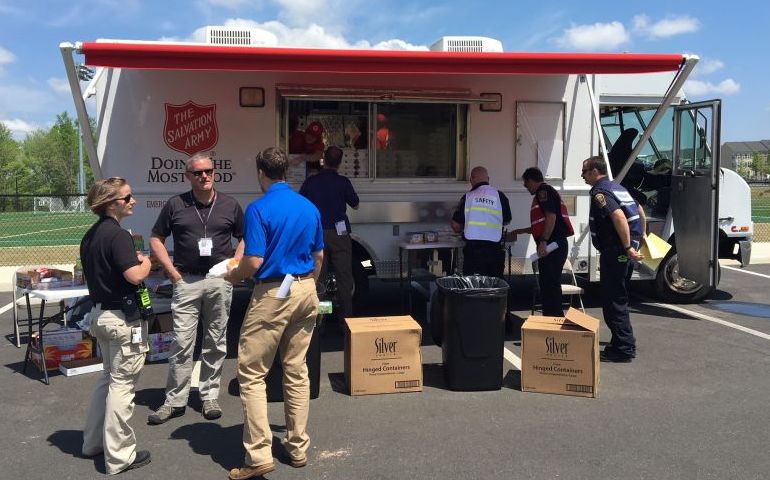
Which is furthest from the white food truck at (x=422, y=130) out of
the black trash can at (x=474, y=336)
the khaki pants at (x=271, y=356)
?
the khaki pants at (x=271, y=356)

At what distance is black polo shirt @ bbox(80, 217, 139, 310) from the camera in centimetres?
327

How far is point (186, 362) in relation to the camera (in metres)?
4.16

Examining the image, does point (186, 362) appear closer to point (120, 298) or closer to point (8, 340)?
point (120, 298)

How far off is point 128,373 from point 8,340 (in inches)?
143

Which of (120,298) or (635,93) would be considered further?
(635,93)

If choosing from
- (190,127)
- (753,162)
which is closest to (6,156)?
(190,127)

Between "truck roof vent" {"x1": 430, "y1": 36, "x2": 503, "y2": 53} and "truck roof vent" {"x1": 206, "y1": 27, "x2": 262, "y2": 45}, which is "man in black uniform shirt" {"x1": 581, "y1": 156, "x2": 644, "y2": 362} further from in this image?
"truck roof vent" {"x1": 206, "y1": 27, "x2": 262, "y2": 45}

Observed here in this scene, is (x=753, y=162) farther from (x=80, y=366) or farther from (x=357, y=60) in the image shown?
(x=80, y=366)

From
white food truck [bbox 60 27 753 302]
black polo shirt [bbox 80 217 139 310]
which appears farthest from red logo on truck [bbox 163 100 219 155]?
black polo shirt [bbox 80 217 139 310]

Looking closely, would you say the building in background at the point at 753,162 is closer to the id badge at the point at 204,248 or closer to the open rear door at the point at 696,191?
the open rear door at the point at 696,191

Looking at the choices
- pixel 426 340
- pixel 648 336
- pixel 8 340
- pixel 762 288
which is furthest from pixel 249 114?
pixel 762 288

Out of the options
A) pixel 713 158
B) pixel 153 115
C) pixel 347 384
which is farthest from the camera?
pixel 713 158

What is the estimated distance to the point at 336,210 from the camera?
223 inches

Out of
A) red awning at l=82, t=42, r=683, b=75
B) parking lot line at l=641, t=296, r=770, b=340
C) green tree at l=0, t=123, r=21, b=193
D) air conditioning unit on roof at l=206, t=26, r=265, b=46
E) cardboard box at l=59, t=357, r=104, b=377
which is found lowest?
cardboard box at l=59, t=357, r=104, b=377
